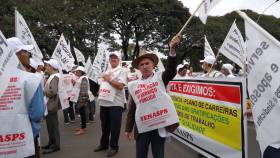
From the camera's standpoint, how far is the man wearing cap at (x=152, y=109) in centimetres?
465

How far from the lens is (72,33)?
37719mm

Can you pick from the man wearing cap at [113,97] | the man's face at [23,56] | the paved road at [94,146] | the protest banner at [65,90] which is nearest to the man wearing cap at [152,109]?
the man's face at [23,56]

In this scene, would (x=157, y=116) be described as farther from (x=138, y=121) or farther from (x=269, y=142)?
(x=269, y=142)

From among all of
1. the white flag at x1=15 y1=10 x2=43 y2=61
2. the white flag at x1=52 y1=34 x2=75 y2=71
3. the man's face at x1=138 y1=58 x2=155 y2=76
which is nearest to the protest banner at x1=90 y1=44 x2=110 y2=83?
the white flag at x1=52 y1=34 x2=75 y2=71

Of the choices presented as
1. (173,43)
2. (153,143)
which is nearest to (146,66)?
(173,43)

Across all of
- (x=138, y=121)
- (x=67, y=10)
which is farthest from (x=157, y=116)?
(x=67, y=10)

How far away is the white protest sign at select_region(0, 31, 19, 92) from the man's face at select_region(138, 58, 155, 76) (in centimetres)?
168

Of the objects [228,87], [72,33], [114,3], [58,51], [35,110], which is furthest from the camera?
[114,3]

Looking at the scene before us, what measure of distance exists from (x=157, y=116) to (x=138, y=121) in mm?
244

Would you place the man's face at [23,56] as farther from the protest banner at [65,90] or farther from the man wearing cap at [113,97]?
the protest banner at [65,90]

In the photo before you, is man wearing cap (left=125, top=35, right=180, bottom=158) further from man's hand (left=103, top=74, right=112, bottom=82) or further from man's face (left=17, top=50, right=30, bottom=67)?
man's hand (left=103, top=74, right=112, bottom=82)

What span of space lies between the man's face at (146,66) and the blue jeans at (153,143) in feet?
2.34

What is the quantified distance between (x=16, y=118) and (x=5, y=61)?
0.55 m

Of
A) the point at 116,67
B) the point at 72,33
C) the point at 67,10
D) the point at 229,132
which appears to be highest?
the point at 67,10
